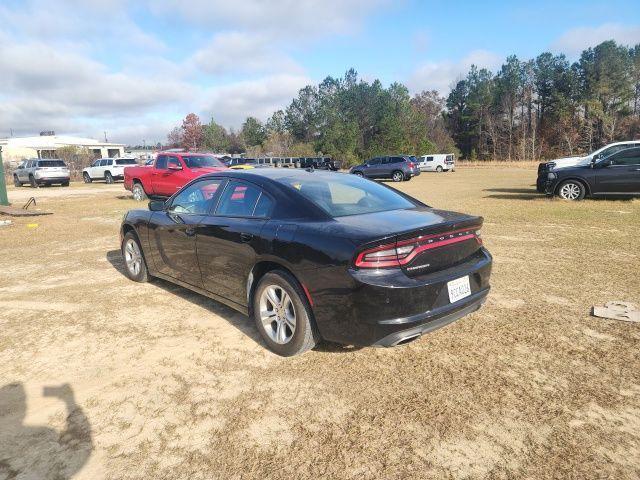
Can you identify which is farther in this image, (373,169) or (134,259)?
(373,169)

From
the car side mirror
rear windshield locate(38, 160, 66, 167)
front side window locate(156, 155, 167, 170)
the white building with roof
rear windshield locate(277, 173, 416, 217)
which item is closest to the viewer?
rear windshield locate(277, 173, 416, 217)

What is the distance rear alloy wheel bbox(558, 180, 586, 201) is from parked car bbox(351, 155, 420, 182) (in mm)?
15457

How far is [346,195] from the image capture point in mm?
3969

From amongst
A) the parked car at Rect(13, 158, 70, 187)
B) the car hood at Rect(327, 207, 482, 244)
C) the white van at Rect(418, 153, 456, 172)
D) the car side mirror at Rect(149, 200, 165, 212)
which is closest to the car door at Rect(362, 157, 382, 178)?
the white van at Rect(418, 153, 456, 172)

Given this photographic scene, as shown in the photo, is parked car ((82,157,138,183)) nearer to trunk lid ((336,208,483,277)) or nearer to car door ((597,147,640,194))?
car door ((597,147,640,194))

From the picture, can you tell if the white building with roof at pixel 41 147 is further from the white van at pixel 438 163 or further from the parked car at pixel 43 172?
the white van at pixel 438 163

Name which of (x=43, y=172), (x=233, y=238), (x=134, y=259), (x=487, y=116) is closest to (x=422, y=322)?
(x=233, y=238)

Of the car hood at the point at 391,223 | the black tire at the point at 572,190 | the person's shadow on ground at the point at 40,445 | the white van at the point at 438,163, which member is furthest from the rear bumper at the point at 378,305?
the white van at the point at 438,163

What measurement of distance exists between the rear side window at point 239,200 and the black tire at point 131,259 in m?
1.89

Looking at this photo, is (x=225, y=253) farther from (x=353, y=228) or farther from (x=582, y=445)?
(x=582, y=445)

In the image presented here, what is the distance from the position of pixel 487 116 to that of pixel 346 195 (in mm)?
75396

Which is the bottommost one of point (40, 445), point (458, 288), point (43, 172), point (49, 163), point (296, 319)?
point (40, 445)

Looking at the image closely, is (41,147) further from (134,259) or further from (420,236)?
(420,236)

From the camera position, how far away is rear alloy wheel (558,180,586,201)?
12.7 meters
